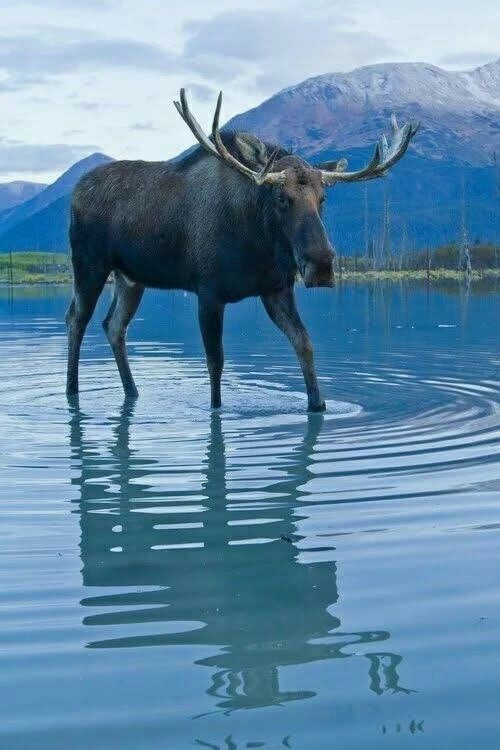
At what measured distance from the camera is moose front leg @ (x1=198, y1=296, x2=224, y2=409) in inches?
431

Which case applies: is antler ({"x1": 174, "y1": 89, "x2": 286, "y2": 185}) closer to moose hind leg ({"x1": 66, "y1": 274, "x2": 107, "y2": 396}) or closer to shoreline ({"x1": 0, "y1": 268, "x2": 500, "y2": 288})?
moose hind leg ({"x1": 66, "y1": 274, "x2": 107, "y2": 396})

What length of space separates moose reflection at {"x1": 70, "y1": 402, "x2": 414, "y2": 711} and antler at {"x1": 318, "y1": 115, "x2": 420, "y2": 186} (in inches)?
128

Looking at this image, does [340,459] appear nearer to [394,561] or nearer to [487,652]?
[394,561]

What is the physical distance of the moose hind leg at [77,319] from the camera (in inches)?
499

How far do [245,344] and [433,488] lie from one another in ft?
47.8

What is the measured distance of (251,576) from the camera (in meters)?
5.16

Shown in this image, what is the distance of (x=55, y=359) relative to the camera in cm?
1761

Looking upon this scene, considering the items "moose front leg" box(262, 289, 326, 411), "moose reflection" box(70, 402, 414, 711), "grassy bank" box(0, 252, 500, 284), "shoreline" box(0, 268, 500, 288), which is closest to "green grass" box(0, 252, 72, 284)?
"grassy bank" box(0, 252, 500, 284)

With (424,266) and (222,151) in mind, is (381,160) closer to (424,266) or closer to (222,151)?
(222,151)

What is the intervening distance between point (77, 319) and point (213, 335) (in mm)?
2679

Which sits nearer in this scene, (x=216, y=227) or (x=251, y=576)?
(x=251, y=576)

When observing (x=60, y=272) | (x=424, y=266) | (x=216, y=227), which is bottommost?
(x=424, y=266)

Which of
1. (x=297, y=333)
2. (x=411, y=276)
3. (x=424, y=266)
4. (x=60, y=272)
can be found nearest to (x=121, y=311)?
(x=297, y=333)

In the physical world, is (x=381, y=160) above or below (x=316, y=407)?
above
